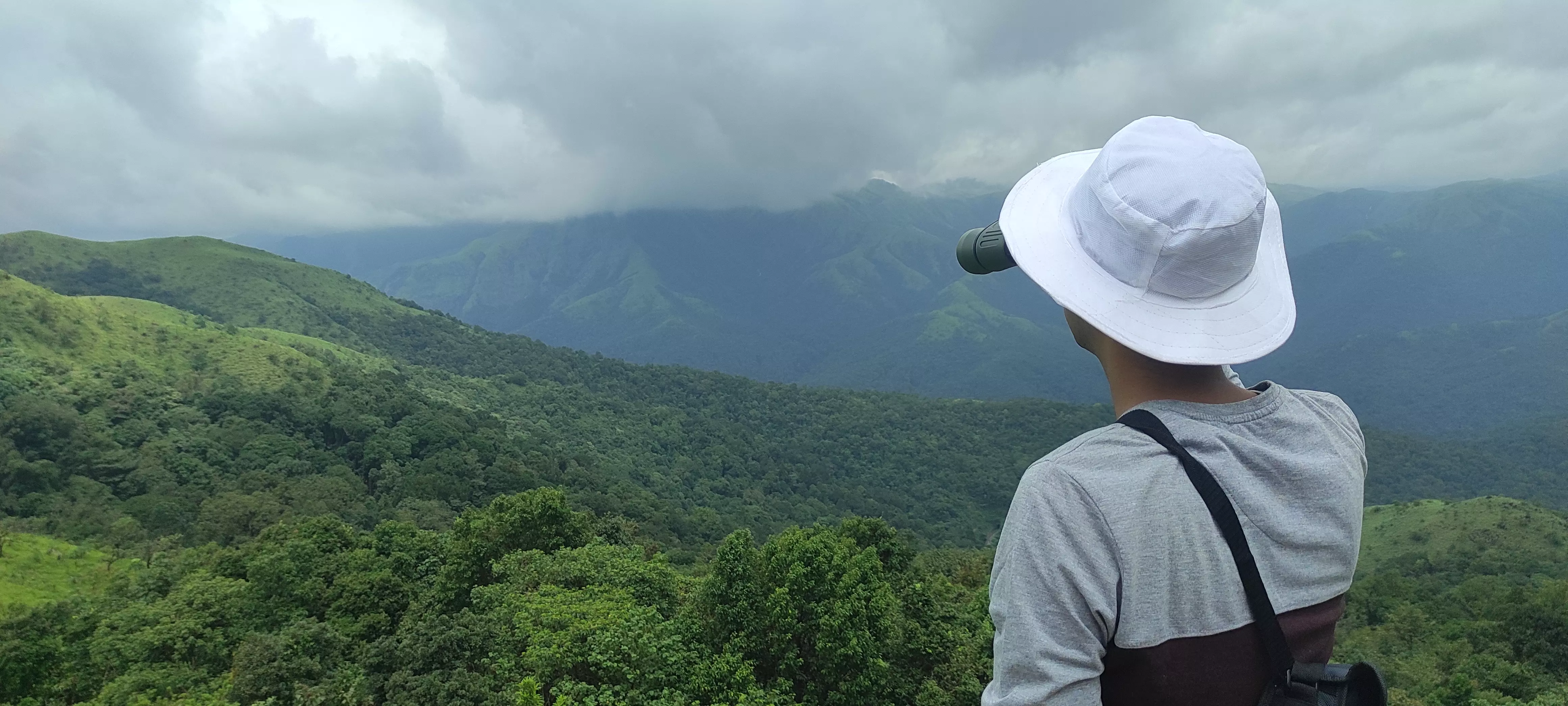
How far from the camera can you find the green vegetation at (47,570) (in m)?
32.2

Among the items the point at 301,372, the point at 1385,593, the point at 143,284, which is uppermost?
the point at 143,284

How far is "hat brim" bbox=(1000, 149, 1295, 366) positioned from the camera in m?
1.87

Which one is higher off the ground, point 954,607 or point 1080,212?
point 1080,212

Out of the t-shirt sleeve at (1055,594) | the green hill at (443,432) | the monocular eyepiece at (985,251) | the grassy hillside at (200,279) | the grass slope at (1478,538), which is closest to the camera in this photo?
the t-shirt sleeve at (1055,594)

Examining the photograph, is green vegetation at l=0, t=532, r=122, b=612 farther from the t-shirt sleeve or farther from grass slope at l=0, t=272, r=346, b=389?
the t-shirt sleeve

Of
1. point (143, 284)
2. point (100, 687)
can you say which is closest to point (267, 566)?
point (100, 687)

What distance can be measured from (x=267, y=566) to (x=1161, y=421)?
2726 centimetres

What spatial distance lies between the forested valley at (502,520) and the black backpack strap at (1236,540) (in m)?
11.7

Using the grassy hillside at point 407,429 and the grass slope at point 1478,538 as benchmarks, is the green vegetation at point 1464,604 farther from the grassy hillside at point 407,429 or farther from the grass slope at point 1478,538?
the grassy hillside at point 407,429

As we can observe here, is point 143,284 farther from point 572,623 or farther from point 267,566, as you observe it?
point 572,623

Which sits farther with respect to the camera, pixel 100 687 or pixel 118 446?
pixel 118 446

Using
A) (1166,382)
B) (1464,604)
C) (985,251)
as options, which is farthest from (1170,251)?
(1464,604)

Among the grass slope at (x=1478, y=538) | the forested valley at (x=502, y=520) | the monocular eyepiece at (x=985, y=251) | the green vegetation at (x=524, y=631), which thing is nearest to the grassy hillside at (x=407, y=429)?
the forested valley at (x=502, y=520)

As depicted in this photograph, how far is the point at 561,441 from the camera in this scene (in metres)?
99.2
